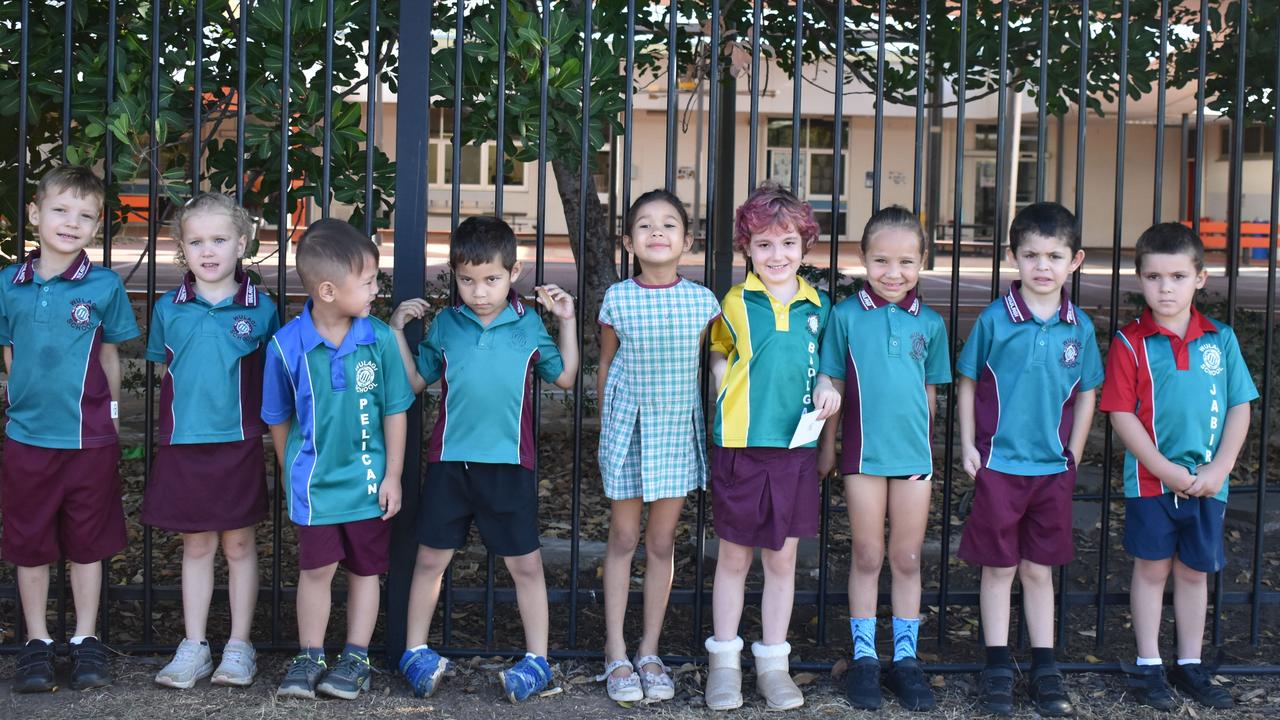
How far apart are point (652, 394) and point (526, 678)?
878 mm

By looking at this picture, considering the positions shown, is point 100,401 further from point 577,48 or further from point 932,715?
point 932,715

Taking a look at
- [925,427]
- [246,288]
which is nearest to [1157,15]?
[925,427]

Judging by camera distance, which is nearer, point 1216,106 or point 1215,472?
point 1215,472

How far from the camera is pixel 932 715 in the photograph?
135 inches

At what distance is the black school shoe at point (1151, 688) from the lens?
3506mm

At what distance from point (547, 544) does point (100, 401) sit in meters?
→ 2.05

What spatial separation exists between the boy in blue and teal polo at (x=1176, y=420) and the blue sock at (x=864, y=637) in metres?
Answer: 0.77

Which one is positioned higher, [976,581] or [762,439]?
[762,439]

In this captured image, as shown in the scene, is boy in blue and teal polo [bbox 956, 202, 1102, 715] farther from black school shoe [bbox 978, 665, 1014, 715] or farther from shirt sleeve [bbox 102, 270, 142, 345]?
shirt sleeve [bbox 102, 270, 142, 345]

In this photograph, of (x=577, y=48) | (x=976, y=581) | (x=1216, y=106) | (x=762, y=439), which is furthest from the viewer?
Result: (x=1216, y=106)

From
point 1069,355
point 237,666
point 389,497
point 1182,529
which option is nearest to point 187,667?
point 237,666

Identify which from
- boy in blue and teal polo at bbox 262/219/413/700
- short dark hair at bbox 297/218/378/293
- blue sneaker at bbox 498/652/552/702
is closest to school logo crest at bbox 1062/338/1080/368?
blue sneaker at bbox 498/652/552/702

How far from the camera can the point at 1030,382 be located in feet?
11.3

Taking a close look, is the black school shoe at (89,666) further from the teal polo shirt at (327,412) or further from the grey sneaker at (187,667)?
the teal polo shirt at (327,412)
